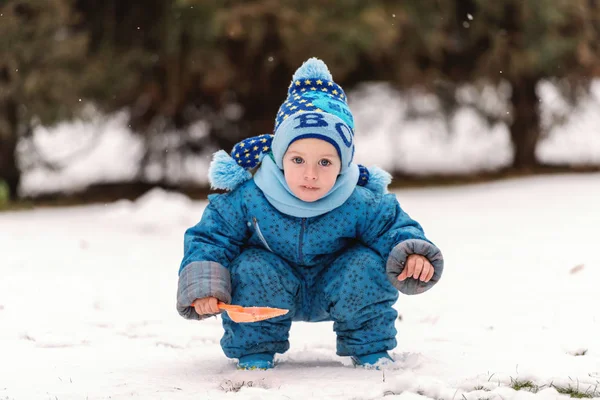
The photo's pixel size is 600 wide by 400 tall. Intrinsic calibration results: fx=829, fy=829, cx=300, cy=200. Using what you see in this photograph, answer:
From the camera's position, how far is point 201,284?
255cm

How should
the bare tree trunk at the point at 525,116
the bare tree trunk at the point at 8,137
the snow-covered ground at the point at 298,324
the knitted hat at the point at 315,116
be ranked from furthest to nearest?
1. the bare tree trunk at the point at 525,116
2. the bare tree trunk at the point at 8,137
3. the knitted hat at the point at 315,116
4. the snow-covered ground at the point at 298,324

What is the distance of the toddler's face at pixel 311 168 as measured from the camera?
A: 2.64m

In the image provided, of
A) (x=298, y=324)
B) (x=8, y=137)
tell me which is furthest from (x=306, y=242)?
(x=8, y=137)

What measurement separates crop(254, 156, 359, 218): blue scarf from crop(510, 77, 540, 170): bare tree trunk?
5.87 meters

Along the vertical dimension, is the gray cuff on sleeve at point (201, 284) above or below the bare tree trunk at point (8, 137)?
below

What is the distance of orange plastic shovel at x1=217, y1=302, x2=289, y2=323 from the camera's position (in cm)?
257

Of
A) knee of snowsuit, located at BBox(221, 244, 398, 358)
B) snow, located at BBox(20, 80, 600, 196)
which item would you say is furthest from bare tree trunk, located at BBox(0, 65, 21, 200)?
knee of snowsuit, located at BBox(221, 244, 398, 358)

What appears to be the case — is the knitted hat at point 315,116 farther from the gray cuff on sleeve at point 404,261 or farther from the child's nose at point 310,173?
the gray cuff on sleeve at point 404,261

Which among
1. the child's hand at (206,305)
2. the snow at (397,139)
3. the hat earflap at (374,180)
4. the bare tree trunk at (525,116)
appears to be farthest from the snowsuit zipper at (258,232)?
the bare tree trunk at (525,116)

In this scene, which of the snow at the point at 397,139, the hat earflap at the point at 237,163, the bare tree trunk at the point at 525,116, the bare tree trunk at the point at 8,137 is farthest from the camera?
the bare tree trunk at the point at 525,116

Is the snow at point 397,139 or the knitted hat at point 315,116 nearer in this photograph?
the knitted hat at point 315,116

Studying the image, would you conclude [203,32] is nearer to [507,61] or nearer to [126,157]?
[126,157]

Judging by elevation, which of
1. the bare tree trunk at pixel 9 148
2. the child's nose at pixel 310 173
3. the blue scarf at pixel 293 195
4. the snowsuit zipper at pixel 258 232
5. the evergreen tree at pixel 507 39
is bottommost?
the snowsuit zipper at pixel 258 232

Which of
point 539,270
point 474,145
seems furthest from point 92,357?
point 474,145
